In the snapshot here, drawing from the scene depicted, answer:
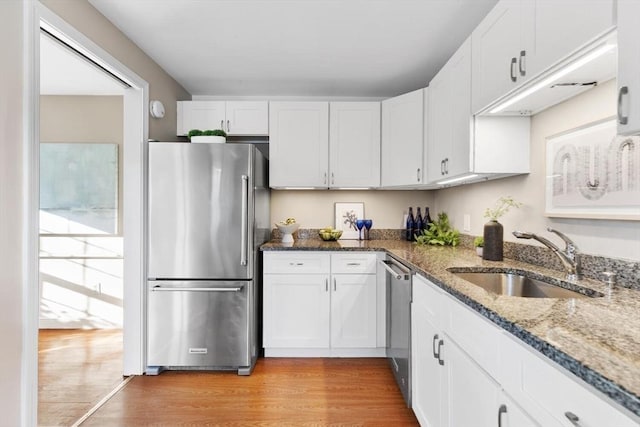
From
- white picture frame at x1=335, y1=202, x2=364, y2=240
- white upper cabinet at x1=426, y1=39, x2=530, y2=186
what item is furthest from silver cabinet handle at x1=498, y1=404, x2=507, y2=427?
white picture frame at x1=335, y1=202, x2=364, y2=240

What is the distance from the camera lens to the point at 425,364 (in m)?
1.83

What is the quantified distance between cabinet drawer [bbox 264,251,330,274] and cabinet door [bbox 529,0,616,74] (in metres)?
2.01

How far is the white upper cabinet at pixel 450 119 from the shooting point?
2127mm

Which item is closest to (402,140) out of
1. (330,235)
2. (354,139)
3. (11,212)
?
(354,139)

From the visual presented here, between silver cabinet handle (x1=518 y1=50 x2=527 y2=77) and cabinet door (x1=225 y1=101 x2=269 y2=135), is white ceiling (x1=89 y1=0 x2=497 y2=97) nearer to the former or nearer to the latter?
cabinet door (x1=225 y1=101 x2=269 y2=135)

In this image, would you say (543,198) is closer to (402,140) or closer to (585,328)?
(585,328)

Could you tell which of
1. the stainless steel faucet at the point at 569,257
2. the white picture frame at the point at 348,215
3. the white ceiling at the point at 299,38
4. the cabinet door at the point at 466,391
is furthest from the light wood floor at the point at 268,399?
the white ceiling at the point at 299,38

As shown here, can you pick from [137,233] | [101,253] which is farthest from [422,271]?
[101,253]

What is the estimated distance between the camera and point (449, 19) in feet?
7.24

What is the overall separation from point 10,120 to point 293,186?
2128mm

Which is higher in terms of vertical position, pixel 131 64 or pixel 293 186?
pixel 131 64

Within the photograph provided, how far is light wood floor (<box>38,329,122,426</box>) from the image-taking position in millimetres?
2197

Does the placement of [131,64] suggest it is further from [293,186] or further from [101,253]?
[101,253]

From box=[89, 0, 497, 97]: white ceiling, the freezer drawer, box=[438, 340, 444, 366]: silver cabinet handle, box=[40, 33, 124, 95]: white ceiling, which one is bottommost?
the freezer drawer
